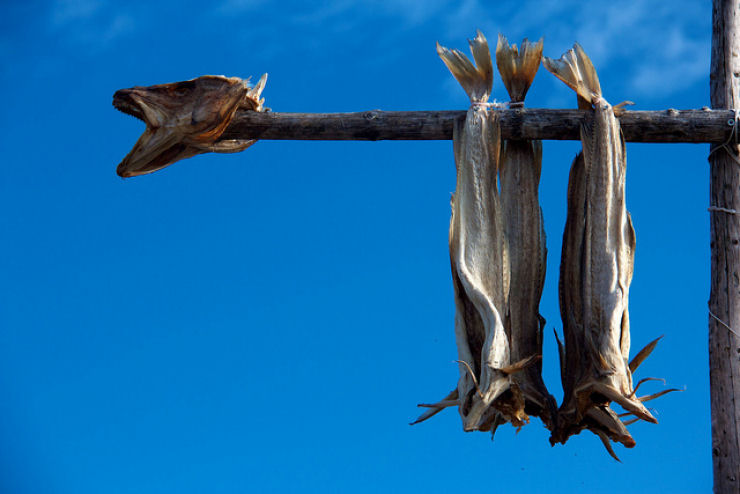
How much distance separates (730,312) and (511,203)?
1.50 meters

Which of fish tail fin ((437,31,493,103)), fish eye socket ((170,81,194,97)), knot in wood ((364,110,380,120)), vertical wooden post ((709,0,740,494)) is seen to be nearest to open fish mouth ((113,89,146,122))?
fish eye socket ((170,81,194,97))

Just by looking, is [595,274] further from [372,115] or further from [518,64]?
[372,115]

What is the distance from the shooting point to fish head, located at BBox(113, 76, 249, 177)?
20.9ft

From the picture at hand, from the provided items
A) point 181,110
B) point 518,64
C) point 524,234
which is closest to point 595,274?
point 524,234

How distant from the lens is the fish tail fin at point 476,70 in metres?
6.45

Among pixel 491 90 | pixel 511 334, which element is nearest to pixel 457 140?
pixel 491 90

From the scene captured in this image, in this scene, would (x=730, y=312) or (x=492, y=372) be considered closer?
(x=492, y=372)

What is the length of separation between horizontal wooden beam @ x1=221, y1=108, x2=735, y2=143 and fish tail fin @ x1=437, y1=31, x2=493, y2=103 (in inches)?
7.1

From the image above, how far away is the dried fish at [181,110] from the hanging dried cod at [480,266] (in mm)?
1412

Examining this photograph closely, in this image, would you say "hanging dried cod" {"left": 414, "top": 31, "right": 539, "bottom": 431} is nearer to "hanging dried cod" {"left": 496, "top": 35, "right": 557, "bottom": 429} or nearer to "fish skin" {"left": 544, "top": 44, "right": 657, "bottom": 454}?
"hanging dried cod" {"left": 496, "top": 35, "right": 557, "bottom": 429}

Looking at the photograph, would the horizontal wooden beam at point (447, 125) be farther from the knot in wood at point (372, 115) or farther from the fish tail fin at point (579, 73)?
the fish tail fin at point (579, 73)

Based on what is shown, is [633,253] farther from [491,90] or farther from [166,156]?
[166,156]

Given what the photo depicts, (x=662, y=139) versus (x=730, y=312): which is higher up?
(x=662, y=139)

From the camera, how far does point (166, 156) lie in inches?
259
